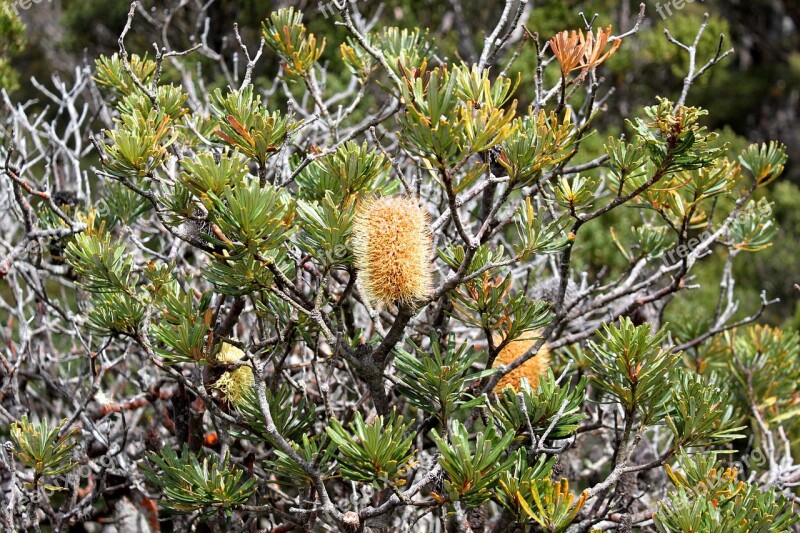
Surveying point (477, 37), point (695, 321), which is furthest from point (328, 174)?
point (477, 37)

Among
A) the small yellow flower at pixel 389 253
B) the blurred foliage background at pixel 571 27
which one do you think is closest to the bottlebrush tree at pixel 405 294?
the small yellow flower at pixel 389 253

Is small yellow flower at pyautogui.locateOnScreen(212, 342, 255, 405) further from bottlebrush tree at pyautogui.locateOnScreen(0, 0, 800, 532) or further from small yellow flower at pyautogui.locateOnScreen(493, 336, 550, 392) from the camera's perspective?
small yellow flower at pyautogui.locateOnScreen(493, 336, 550, 392)

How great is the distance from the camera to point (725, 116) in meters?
10.8

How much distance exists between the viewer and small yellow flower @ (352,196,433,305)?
1102mm

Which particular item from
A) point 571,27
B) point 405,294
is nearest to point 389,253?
point 405,294

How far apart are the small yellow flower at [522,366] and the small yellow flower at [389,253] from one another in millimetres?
318

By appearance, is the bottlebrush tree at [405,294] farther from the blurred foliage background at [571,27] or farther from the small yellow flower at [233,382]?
the blurred foliage background at [571,27]

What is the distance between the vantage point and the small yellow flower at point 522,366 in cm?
138

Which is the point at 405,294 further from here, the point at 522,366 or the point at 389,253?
the point at 522,366

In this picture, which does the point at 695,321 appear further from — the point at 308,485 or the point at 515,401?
the point at 308,485

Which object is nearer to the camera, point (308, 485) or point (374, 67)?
point (308, 485)

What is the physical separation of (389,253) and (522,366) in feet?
1.38

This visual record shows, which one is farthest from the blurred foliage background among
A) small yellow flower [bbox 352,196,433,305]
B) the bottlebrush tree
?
small yellow flower [bbox 352,196,433,305]

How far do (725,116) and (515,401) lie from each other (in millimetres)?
10734
